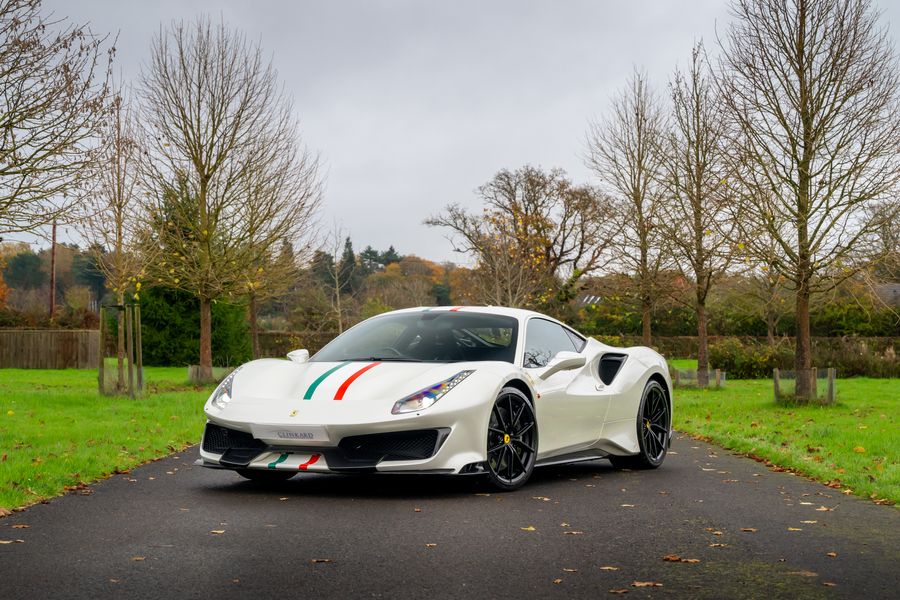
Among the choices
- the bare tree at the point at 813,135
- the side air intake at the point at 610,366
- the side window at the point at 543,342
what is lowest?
the side air intake at the point at 610,366

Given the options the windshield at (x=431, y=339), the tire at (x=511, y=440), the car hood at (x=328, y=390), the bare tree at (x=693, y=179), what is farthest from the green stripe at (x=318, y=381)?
the bare tree at (x=693, y=179)

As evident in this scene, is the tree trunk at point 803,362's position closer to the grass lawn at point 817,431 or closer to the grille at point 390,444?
the grass lawn at point 817,431

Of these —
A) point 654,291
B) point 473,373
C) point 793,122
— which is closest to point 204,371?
point 654,291

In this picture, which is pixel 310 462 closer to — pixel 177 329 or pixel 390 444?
pixel 390 444

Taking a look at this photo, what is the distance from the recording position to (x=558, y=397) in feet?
28.7

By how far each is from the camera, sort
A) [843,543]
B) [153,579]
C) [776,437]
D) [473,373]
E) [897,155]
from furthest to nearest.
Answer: [897,155], [776,437], [473,373], [843,543], [153,579]

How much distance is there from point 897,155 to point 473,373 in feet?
43.3

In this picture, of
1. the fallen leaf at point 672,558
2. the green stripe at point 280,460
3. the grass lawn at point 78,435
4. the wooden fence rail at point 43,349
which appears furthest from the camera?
the wooden fence rail at point 43,349

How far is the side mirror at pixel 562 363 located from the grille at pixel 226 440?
239cm

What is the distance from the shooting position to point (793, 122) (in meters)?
19.1

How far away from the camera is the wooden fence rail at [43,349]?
39.7m

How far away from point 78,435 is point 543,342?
6189 mm

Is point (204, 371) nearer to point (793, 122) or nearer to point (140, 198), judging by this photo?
point (140, 198)

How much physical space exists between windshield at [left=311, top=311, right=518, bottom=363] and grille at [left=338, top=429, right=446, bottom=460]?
102cm
